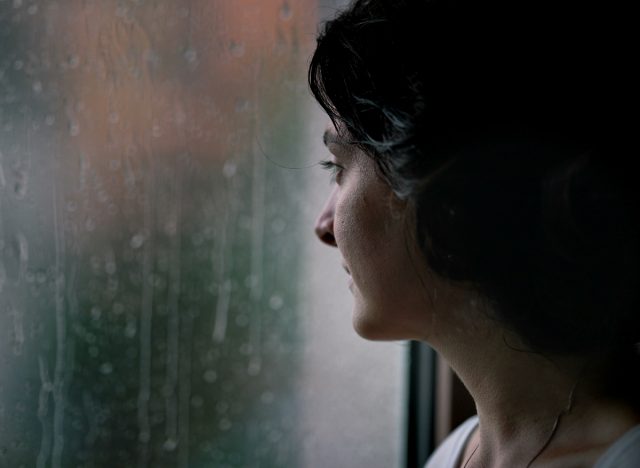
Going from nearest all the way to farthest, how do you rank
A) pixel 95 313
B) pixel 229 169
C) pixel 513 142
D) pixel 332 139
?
pixel 513 142, pixel 332 139, pixel 95 313, pixel 229 169

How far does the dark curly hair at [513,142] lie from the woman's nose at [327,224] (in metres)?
0.11

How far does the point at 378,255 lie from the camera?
26.2 inches

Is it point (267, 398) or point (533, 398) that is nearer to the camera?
point (533, 398)

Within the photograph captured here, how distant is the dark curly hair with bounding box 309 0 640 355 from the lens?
1.88 ft

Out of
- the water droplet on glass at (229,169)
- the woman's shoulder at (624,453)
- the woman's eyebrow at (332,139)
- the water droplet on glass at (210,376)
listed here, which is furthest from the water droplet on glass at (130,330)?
the woman's shoulder at (624,453)

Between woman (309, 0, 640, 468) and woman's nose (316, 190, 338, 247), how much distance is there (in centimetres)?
3

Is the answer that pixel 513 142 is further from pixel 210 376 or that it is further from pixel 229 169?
pixel 210 376

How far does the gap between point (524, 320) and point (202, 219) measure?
Answer: 1.48 ft

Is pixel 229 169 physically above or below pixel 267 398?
above

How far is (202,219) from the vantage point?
2.98 ft

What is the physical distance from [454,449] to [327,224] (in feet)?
1.09

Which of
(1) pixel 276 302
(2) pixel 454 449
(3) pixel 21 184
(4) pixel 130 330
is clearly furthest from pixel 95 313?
(2) pixel 454 449

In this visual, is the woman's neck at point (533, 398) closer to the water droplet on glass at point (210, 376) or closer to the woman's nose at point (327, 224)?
the woman's nose at point (327, 224)

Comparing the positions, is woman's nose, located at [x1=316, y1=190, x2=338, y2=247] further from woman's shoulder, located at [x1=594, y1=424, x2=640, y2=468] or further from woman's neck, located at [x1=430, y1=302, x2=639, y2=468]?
woman's shoulder, located at [x1=594, y1=424, x2=640, y2=468]
